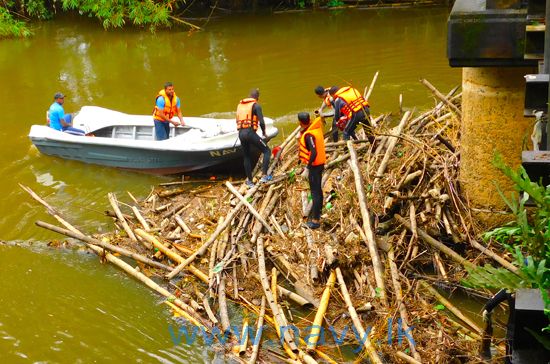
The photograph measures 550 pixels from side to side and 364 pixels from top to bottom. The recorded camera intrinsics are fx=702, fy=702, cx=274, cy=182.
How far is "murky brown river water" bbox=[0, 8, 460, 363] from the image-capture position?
1005 centimetres

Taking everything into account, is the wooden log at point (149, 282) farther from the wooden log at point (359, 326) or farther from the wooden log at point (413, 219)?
the wooden log at point (413, 219)

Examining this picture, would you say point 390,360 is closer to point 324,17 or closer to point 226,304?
point 226,304

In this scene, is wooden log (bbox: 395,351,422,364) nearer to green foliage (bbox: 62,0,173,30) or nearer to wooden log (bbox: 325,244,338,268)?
wooden log (bbox: 325,244,338,268)

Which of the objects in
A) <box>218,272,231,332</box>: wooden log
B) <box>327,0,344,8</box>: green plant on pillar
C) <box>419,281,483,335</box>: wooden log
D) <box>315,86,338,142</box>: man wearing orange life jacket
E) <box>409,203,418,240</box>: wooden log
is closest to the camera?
<box>419,281,483,335</box>: wooden log

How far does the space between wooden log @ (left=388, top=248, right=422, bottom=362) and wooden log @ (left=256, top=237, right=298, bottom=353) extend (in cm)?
133

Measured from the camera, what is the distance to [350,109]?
498 inches

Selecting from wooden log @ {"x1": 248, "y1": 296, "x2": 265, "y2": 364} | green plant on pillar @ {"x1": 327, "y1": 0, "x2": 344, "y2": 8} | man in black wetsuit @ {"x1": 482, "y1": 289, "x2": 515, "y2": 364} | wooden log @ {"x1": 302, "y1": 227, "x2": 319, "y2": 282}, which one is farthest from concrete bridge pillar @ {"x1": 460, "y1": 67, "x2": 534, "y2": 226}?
green plant on pillar @ {"x1": 327, "y1": 0, "x2": 344, "y2": 8}

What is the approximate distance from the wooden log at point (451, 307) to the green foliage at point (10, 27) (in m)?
23.6

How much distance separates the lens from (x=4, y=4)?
29.4 metres

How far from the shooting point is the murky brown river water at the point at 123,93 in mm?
10047

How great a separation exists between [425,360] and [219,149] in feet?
22.3

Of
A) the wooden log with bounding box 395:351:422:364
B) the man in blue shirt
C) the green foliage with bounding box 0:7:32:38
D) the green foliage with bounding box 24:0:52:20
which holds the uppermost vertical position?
the green foliage with bounding box 24:0:52:20

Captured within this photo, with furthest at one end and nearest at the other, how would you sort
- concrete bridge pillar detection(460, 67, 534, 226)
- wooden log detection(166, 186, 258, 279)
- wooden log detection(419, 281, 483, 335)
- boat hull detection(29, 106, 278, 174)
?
boat hull detection(29, 106, 278, 174) → wooden log detection(166, 186, 258, 279) → concrete bridge pillar detection(460, 67, 534, 226) → wooden log detection(419, 281, 483, 335)

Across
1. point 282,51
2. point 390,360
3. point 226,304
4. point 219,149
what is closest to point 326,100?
point 219,149
